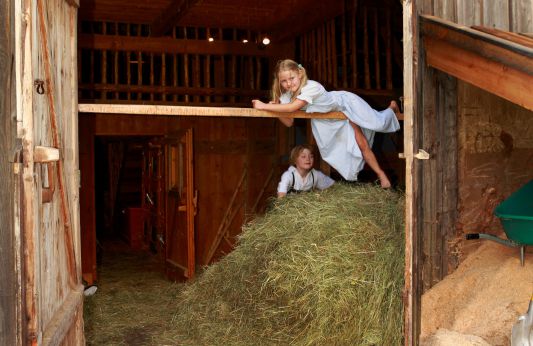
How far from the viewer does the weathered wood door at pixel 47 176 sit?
282 cm

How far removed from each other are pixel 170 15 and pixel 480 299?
588 centimetres

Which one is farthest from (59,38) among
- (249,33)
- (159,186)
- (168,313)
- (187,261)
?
(159,186)

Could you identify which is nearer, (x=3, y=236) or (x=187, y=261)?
(x=3, y=236)

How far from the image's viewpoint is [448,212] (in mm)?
4633

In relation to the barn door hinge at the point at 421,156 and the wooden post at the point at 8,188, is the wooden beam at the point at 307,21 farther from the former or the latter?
the wooden post at the point at 8,188

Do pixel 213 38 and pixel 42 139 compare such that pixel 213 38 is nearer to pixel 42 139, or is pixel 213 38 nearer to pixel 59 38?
pixel 59 38

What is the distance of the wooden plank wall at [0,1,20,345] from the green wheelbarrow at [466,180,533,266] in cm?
284

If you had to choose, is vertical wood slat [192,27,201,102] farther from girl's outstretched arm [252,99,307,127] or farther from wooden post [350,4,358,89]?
girl's outstretched arm [252,99,307,127]

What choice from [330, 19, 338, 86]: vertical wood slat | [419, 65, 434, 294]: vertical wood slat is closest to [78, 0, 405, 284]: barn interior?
[330, 19, 338, 86]: vertical wood slat

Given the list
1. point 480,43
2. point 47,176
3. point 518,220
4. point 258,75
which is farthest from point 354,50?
point 47,176

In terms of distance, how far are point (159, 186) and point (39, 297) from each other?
26.1ft

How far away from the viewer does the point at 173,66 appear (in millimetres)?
9953

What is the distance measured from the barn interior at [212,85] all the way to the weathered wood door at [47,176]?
4.60 meters

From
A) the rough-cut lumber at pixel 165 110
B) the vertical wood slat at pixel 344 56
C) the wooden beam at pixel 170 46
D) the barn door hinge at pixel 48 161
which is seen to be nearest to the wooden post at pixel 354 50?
the vertical wood slat at pixel 344 56
